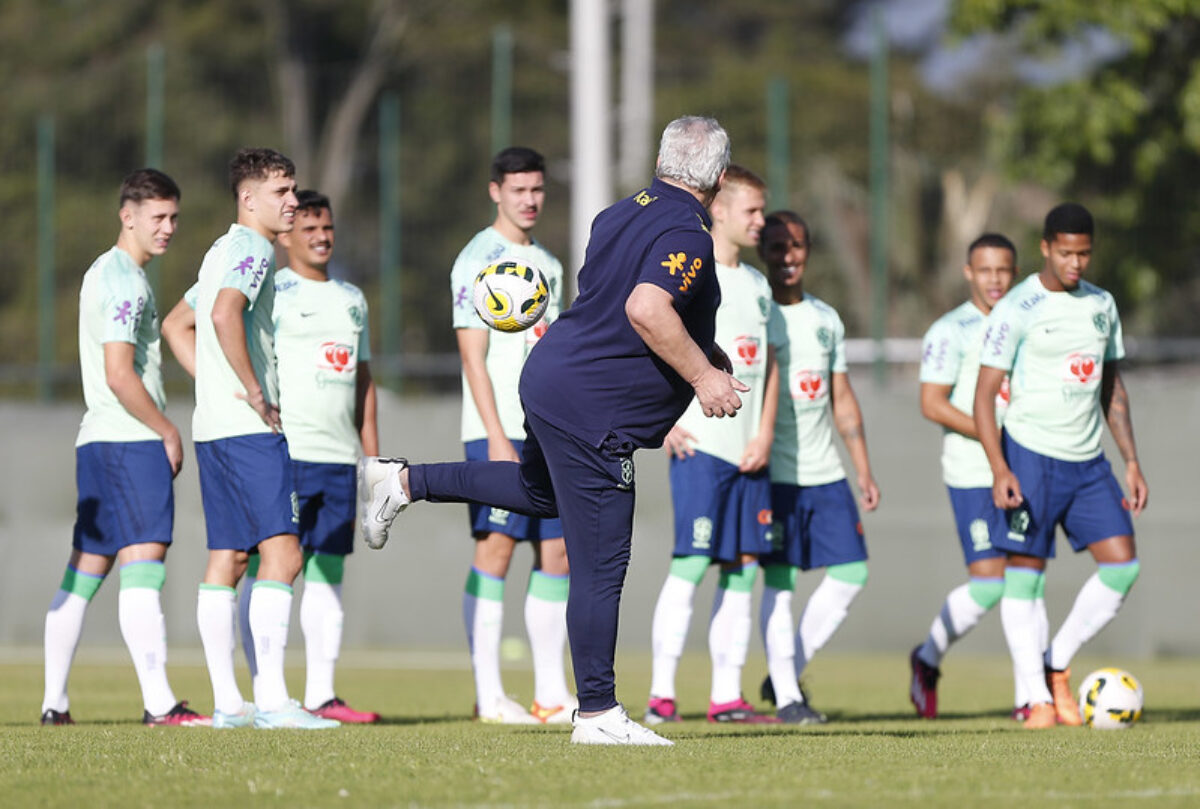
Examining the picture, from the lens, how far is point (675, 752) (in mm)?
6867

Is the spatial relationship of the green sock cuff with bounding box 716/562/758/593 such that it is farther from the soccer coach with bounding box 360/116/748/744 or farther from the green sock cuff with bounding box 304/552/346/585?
the soccer coach with bounding box 360/116/748/744

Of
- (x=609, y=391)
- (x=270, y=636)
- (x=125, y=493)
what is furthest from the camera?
(x=125, y=493)

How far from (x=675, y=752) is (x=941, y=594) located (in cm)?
956

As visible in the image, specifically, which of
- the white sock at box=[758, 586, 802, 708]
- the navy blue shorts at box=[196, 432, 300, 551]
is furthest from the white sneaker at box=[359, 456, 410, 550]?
the white sock at box=[758, 586, 802, 708]

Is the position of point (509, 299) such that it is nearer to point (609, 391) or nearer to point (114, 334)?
point (609, 391)

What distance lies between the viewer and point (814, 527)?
10.2 meters

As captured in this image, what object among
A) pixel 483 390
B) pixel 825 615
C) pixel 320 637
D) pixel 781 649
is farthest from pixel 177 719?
pixel 825 615

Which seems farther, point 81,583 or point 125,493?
point 81,583

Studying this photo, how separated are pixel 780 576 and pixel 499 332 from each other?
6.67 feet

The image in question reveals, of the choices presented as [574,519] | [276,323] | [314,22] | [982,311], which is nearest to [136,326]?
[276,323]

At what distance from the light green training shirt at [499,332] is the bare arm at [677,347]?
8.84 feet

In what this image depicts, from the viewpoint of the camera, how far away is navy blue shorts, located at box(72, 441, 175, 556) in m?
9.09

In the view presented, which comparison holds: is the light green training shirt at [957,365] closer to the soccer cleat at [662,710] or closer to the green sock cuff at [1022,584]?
the green sock cuff at [1022,584]

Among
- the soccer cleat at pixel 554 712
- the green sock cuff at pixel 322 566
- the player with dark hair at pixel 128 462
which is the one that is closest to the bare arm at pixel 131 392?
the player with dark hair at pixel 128 462
